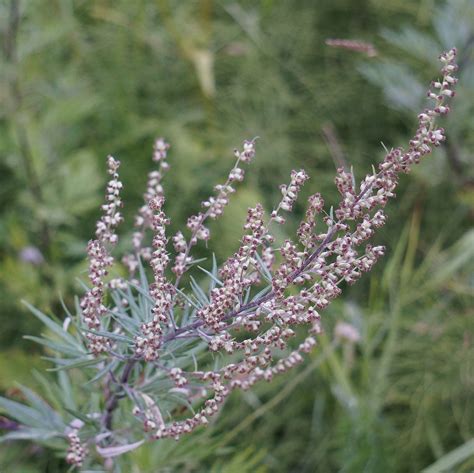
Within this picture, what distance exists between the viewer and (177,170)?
1.86 meters

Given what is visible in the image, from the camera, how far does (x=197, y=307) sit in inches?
29.5

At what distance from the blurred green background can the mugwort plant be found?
0.14 metres

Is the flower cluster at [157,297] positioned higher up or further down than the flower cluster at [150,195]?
further down

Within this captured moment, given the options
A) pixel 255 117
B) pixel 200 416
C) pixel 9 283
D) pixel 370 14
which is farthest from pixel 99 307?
pixel 370 14

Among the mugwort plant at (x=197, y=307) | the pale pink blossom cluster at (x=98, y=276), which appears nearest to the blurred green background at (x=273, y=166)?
the mugwort plant at (x=197, y=307)

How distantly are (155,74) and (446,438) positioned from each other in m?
1.22

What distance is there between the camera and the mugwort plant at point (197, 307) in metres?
0.69

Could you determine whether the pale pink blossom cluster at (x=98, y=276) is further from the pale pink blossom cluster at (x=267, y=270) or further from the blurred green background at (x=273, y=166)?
the blurred green background at (x=273, y=166)

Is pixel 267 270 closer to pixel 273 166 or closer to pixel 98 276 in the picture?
pixel 98 276

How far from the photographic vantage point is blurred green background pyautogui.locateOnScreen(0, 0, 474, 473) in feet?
4.69

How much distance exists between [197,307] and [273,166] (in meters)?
1.26

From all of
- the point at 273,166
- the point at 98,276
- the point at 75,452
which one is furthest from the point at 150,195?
the point at 273,166

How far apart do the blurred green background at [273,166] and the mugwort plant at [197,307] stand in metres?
0.14

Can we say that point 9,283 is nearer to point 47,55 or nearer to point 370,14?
point 47,55
